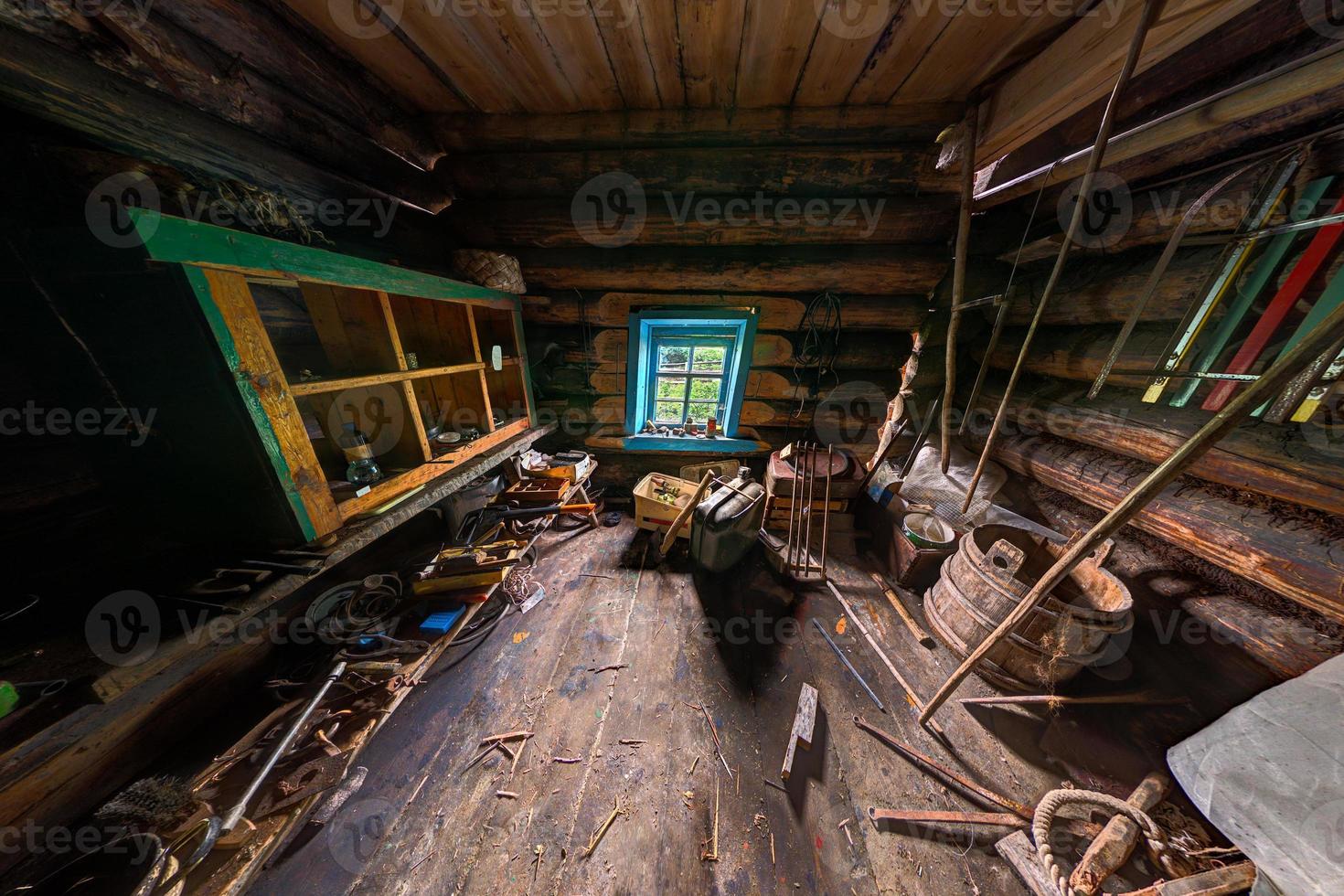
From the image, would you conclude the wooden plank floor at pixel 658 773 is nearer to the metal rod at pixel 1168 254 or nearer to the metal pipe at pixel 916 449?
the metal pipe at pixel 916 449


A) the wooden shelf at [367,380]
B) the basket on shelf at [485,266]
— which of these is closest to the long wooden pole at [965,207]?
the basket on shelf at [485,266]

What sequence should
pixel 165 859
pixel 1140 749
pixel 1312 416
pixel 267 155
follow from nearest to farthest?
pixel 165 859 < pixel 1312 416 < pixel 267 155 < pixel 1140 749

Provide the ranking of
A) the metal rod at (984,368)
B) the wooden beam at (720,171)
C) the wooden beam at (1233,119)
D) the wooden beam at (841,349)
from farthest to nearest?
the wooden beam at (841,349)
the wooden beam at (720,171)
the metal rod at (984,368)
the wooden beam at (1233,119)

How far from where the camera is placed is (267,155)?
6.20 ft

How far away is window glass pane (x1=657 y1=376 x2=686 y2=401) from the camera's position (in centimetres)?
399

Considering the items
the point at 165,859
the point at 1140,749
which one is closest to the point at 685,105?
the point at 165,859

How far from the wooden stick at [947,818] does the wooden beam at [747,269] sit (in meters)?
3.61

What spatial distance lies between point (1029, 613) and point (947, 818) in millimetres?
1237

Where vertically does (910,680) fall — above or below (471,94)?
below

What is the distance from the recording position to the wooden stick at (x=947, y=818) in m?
1.75

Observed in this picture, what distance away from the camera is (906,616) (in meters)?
2.83

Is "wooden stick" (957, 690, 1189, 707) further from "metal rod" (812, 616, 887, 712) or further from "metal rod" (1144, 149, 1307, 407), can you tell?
"metal rod" (1144, 149, 1307, 407)

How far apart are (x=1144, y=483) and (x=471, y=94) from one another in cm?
427

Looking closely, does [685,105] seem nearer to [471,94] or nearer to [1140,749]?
[471,94]
